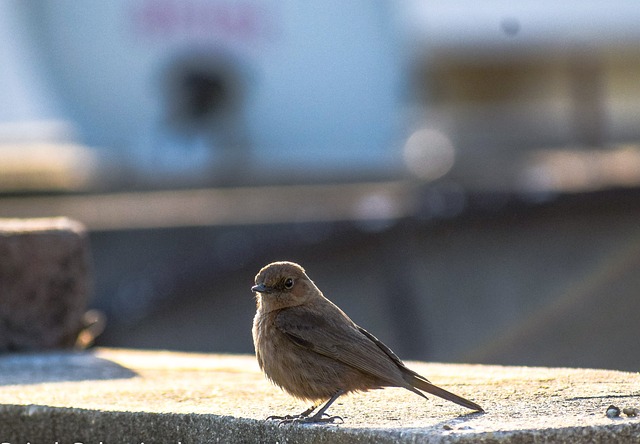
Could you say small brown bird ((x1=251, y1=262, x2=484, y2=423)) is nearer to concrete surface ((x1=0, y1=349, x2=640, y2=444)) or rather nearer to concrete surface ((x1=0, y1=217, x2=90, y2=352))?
concrete surface ((x1=0, y1=349, x2=640, y2=444))

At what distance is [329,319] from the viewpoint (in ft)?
15.2

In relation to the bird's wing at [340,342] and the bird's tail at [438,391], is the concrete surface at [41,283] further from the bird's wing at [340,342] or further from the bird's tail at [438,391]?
the bird's tail at [438,391]

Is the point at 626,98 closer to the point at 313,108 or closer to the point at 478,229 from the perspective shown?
the point at 313,108

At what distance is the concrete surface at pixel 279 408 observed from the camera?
12.6 ft

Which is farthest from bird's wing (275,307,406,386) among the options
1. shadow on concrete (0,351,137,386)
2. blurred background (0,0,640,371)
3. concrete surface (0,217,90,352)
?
blurred background (0,0,640,371)

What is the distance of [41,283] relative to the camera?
21.4 feet

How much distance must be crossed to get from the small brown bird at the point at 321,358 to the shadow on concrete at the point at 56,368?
127cm

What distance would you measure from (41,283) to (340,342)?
2.55 meters

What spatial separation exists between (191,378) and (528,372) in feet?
4.81

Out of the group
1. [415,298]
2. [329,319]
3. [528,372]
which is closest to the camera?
[329,319]

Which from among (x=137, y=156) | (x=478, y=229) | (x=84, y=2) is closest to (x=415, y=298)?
(x=478, y=229)

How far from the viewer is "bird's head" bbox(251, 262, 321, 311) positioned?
4684 mm

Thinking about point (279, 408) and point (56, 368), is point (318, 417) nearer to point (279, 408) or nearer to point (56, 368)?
point (279, 408)

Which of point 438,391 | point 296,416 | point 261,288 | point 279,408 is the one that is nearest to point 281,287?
point 261,288
